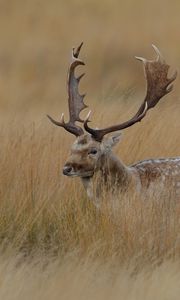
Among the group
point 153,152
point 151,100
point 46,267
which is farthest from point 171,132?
point 46,267

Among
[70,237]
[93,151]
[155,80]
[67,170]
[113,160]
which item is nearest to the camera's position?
[70,237]

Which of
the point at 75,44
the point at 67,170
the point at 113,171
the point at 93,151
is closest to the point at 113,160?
the point at 113,171

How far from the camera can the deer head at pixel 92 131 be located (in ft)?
26.1

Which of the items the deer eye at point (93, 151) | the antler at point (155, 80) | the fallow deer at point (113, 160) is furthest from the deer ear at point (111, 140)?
the antler at point (155, 80)

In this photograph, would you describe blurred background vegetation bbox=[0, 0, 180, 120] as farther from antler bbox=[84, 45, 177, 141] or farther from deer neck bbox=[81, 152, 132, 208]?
deer neck bbox=[81, 152, 132, 208]

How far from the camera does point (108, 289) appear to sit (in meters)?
6.71

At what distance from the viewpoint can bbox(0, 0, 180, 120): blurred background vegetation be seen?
16734 mm

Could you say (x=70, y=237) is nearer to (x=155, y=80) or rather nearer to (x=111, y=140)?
(x=111, y=140)

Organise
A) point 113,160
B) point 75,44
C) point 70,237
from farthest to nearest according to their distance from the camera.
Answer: point 75,44, point 113,160, point 70,237

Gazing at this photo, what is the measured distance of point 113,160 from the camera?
818 cm

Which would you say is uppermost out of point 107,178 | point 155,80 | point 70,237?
point 155,80

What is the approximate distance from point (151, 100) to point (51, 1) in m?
14.4

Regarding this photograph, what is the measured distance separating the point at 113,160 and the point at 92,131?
226mm

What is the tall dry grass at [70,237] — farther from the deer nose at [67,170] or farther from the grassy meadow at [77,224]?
the deer nose at [67,170]
